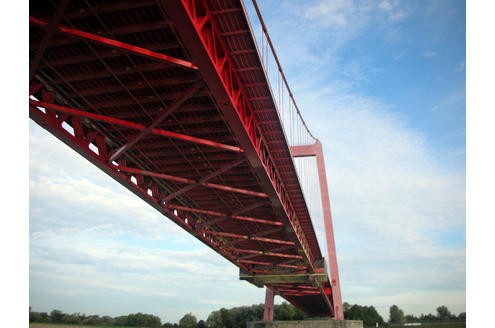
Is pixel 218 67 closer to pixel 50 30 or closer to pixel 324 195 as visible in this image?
pixel 50 30

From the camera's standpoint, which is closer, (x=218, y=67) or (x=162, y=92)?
(x=218, y=67)

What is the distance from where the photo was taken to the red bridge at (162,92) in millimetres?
10766

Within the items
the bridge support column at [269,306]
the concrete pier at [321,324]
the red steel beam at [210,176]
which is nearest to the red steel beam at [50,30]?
the red steel beam at [210,176]

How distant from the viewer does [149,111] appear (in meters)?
15.6

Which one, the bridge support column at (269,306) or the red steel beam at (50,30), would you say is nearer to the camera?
the red steel beam at (50,30)

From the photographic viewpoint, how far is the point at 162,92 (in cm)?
1446

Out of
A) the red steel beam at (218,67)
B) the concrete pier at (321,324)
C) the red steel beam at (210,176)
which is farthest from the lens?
the concrete pier at (321,324)

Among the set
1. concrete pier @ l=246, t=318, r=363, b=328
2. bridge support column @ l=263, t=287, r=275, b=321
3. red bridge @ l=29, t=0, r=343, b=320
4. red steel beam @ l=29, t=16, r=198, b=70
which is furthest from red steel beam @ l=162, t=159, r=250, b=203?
bridge support column @ l=263, t=287, r=275, b=321

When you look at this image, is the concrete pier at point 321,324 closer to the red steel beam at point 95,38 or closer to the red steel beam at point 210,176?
the red steel beam at point 210,176

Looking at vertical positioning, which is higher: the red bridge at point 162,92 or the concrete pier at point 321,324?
the red bridge at point 162,92

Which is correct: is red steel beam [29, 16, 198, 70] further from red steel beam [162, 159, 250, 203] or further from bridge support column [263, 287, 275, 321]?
bridge support column [263, 287, 275, 321]

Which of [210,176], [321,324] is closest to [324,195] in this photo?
[321,324]
